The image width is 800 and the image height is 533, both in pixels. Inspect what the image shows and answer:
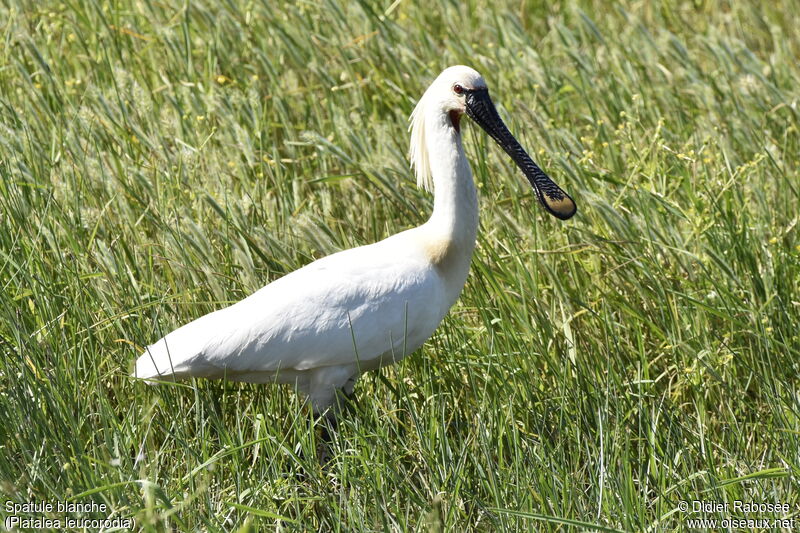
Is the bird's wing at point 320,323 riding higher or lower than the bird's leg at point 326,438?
higher

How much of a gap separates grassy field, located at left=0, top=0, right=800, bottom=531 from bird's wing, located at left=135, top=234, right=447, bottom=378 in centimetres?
16

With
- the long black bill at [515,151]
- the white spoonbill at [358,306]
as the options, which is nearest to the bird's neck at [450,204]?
the white spoonbill at [358,306]

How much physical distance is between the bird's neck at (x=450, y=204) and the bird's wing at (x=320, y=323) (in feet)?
0.40

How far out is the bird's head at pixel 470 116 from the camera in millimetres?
3932

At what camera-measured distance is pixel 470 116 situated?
3.96 meters

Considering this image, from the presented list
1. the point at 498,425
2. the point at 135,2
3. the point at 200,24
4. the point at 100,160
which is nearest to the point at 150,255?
the point at 100,160

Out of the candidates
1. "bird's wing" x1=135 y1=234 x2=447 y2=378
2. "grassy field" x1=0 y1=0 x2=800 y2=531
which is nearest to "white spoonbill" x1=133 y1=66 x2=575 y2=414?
"bird's wing" x1=135 y1=234 x2=447 y2=378

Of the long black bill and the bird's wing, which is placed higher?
the long black bill

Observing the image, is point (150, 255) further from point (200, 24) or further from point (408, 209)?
point (200, 24)

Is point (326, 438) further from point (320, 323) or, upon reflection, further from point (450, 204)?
point (450, 204)

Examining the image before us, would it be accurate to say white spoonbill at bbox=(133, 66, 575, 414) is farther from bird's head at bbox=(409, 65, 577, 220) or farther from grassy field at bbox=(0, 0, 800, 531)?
grassy field at bbox=(0, 0, 800, 531)

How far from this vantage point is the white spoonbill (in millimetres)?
3764

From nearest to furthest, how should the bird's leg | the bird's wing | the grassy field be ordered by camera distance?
the grassy field
the bird's wing
the bird's leg

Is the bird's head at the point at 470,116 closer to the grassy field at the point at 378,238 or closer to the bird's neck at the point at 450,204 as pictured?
the bird's neck at the point at 450,204
